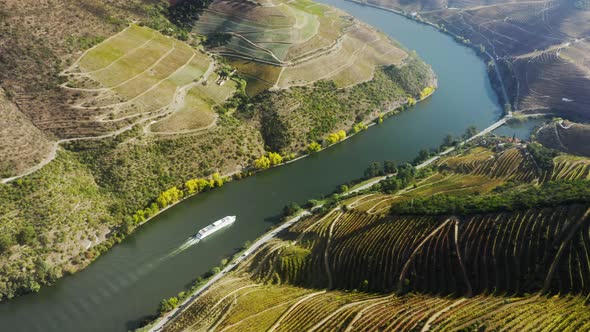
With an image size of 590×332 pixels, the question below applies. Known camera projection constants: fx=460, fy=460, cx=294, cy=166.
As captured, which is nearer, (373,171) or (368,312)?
(368,312)

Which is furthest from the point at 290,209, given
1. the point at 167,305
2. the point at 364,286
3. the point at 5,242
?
the point at 5,242

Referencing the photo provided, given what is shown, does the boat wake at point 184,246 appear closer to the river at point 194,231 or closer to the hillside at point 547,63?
the river at point 194,231

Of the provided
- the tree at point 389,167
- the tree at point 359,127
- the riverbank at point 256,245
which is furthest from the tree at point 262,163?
the tree at point 359,127

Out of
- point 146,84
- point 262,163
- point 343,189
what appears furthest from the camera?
point 146,84

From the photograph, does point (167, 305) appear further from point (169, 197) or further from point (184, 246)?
point (169, 197)

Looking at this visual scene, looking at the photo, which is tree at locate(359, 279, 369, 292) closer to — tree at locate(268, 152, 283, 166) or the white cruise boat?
the white cruise boat

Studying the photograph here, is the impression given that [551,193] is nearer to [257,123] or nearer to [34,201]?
[257,123]

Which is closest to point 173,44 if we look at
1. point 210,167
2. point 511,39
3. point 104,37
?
point 104,37
